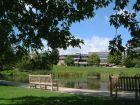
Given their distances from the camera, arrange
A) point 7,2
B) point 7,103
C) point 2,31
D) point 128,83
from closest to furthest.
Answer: point 7,2, point 2,31, point 7,103, point 128,83

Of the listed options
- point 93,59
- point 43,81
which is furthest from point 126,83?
point 93,59

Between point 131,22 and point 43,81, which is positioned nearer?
point 131,22

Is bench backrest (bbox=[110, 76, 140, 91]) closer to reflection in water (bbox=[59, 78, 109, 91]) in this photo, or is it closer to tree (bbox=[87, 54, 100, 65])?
reflection in water (bbox=[59, 78, 109, 91])

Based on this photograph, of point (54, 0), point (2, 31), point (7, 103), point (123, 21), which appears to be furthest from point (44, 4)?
point (7, 103)

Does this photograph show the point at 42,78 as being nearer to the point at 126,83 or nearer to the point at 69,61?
the point at 126,83

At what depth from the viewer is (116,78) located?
18.6 m

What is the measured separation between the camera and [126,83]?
17.8m

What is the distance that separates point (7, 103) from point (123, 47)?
18.4ft

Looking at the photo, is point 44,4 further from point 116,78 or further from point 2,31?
point 116,78

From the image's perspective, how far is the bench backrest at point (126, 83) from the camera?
56.6 ft

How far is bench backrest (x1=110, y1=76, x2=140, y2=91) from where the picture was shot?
1725cm

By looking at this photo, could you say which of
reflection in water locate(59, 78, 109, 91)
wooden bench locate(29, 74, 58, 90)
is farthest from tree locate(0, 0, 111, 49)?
reflection in water locate(59, 78, 109, 91)

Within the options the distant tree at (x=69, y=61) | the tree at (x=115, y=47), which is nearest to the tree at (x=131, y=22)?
the tree at (x=115, y=47)

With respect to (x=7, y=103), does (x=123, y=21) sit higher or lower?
higher
